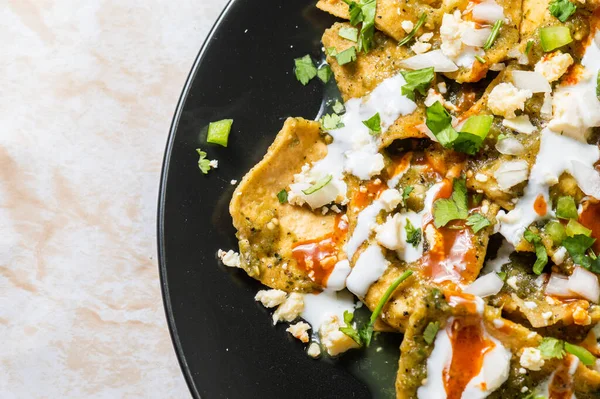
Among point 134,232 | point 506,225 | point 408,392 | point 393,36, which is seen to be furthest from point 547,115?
point 134,232

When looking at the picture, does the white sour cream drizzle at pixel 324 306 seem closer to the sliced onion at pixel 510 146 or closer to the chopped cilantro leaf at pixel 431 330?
the chopped cilantro leaf at pixel 431 330

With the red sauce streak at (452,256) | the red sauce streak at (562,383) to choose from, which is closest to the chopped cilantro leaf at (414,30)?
the red sauce streak at (452,256)

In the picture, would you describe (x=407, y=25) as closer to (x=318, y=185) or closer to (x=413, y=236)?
(x=318, y=185)

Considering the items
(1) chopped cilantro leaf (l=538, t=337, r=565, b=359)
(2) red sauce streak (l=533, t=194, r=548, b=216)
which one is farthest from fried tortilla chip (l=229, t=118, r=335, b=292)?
(1) chopped cilantro leaf (l=538, t=337, r=565, b=359)

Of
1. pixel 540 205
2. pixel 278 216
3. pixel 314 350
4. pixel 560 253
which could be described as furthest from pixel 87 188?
pixel 560 253

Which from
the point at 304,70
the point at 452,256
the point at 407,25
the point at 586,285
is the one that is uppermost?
the point at 407,25

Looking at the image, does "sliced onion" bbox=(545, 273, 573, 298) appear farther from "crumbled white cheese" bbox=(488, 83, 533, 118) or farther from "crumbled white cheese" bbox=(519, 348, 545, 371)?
"crumbled white cheese" bbox=(488, 83, 533, 118)

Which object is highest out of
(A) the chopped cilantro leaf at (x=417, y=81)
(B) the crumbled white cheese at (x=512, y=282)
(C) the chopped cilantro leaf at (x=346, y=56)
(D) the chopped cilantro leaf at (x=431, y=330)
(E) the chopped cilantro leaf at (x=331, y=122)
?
(C) the chopped cilantro leaf at (x=346, y=56)
